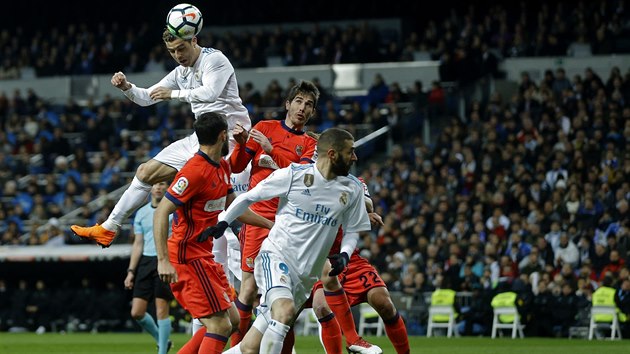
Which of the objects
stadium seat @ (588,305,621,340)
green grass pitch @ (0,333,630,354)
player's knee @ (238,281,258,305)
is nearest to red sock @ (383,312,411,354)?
player's knee @ (238,281,258,305)

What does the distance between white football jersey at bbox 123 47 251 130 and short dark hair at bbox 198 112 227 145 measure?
4.25 ft

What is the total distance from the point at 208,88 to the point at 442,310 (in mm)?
11922

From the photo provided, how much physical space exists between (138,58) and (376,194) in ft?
42.0

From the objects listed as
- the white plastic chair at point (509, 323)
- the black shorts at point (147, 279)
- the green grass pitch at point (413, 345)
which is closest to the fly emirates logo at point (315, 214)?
the black shorts at point (147, 279)

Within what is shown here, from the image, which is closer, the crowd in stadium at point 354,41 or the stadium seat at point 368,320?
the stadium seat at point 368,320

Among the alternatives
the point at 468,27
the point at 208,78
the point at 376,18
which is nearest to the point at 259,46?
the point at 376,18

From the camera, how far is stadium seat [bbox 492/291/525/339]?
21656mm

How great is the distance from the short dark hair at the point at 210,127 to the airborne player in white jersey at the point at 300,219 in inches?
25.8

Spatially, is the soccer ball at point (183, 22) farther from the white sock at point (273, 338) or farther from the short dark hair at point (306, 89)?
the white sock at point (273, 338)

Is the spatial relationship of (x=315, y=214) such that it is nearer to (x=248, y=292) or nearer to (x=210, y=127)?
(x=210, y=127)

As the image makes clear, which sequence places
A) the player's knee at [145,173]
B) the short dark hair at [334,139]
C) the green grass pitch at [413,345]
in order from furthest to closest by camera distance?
1. the green grass pitch at [413,345]
2. the player's knee at [145,173]
3. the short dark hair at [334,139]

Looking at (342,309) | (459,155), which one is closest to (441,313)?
(459,155)

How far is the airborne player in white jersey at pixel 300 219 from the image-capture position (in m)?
10.1

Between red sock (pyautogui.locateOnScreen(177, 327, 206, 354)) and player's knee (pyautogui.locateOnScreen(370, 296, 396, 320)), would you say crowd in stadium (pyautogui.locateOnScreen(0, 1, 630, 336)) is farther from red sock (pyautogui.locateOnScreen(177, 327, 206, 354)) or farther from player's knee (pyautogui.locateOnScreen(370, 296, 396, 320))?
red sock (pyautogui.locateOnScreen(177, 327, 206, 354))
